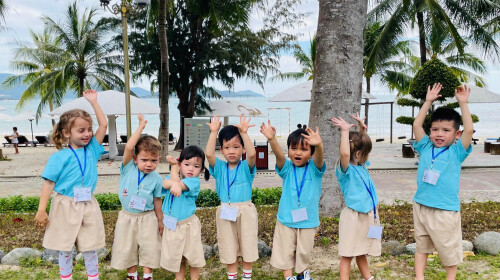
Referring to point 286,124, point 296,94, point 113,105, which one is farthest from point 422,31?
point 286,124

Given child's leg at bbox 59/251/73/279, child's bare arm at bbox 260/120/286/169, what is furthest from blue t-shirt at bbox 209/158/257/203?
child's leg at bbox 59/251/73/279

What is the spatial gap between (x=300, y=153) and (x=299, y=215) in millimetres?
494

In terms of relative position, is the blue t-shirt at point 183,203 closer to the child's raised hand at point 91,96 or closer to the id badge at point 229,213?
the id badge at point 229,213

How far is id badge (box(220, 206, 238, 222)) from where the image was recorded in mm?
3584

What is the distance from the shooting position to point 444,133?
357 cm

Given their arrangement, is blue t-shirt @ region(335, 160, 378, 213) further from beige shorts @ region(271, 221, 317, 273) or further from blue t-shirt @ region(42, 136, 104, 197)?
blue t-shirt @ region(42, 136, 104, 197)

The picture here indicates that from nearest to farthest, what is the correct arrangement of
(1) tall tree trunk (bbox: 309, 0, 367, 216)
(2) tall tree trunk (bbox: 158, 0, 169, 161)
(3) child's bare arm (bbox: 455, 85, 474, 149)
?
(3) child's bare arm (bbox: 455, 85, 474, 149)
(1) tall tree trunk (bbox: 309, 0, 367, 216)
(2) tall tree trunk (bbox: 158, 0, 169, 161)

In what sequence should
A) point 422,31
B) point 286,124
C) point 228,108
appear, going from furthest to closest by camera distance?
point 286,124 → point 228,108 → point 422,31

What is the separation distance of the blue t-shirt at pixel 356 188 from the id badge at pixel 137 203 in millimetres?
1592

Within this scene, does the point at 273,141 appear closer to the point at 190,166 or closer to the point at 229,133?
the point at 229,133

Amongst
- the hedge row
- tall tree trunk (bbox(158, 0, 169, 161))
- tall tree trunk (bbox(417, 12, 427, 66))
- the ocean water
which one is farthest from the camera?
the ocean water

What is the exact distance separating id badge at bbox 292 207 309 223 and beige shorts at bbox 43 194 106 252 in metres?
1.65

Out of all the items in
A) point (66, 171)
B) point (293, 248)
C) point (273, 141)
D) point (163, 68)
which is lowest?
point (293, 248)

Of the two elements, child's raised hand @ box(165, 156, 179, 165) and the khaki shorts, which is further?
the khaki shorts
